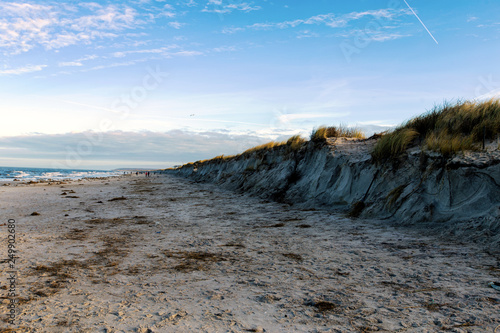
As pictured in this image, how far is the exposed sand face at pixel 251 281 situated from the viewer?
2.65 meters

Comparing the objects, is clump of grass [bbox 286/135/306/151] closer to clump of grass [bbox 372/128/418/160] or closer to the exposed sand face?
clump of grass [bbox 372/128/418/160]

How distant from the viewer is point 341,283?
→ 11.6 ft

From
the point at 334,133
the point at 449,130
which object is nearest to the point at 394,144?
the point at 449,130

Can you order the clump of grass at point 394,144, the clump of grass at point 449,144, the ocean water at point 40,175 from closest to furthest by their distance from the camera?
the clump of grass at point 449,144, the clump of grass at point 394,144, the ocean water at point 40,175

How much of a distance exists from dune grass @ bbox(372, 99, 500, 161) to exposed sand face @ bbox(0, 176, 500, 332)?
2.78 m

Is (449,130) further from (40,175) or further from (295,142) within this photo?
(40,175)

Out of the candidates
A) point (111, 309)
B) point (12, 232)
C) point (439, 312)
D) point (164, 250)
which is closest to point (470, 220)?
point (439, 312)

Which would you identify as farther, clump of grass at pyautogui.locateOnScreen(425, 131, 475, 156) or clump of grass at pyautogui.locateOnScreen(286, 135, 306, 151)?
clump of grass at pyautogui.locateOnScreen(286, 135, 306, 151)

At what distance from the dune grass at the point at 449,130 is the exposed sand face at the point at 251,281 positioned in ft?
9.14

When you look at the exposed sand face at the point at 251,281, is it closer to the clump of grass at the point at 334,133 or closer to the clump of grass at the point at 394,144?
the clump of grass at the point at 394,144

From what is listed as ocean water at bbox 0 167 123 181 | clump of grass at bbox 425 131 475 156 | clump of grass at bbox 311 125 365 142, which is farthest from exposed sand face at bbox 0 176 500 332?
ocean water at bbox 0 167 123 181

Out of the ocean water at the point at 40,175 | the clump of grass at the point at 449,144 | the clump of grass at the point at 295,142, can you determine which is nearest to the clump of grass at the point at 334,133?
the clump of grass at the point at 295,142

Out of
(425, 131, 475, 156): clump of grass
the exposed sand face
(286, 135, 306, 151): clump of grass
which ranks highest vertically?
(286, 135, 306, 151): clump of grass

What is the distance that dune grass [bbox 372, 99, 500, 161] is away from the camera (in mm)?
7004
